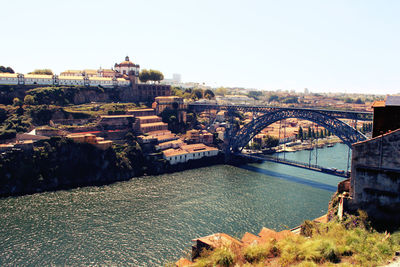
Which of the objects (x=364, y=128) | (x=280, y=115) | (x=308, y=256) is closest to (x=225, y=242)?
(x=308, y=256)

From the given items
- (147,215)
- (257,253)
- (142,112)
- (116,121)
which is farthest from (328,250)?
(142,112)

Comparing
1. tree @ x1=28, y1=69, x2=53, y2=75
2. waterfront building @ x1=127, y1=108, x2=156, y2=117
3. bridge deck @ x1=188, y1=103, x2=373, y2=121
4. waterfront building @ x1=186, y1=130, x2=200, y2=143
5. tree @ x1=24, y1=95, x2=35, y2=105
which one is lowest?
waterfront building @ x1=186, y1=130, x2=200, y2=143

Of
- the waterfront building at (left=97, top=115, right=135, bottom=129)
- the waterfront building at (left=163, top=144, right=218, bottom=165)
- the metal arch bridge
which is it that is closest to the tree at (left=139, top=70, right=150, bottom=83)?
the metal arch bridge

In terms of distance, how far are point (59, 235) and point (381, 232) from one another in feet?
64.5

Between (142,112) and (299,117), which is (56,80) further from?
(299,117)

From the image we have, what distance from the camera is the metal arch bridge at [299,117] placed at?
32.9 meters

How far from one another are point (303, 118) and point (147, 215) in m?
21.6

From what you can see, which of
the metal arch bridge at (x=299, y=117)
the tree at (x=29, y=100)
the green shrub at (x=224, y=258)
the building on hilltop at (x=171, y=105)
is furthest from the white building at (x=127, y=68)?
the green shrub at (x=224, y=258)

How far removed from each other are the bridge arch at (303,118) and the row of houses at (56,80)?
25746 millimetres

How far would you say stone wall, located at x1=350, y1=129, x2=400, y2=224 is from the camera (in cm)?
1118

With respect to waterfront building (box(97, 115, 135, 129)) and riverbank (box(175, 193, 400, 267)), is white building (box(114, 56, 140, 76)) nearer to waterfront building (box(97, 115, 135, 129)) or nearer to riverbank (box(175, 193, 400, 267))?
waterfront building (box(97, 115, 135, 129))

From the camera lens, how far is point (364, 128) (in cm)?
6388

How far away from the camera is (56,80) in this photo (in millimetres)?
52719

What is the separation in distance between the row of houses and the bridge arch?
2575cm
